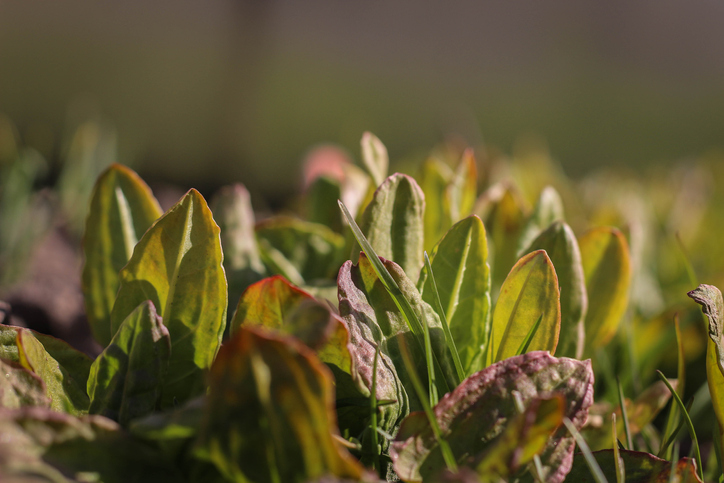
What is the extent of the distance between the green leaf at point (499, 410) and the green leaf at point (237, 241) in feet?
1.24

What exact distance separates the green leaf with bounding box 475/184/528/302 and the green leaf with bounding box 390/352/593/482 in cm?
41

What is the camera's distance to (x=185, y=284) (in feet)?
1.79

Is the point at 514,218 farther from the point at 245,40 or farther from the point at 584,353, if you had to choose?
the point at 245,40

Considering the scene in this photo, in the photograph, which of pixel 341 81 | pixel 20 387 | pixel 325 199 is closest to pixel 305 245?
pixel 325 199

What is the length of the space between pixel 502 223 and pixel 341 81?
18.3ft

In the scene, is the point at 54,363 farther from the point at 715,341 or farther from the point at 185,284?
the point at 715,341

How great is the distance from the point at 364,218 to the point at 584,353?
41 centimetres

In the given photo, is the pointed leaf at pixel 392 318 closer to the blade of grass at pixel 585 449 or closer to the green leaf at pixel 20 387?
the blade of grass at pixel 585 449

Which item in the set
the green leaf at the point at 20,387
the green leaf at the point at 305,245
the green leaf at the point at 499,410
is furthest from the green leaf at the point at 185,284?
the green leaf at the point at 305,245

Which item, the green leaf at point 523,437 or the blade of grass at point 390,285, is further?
the blade of grass at point 390,285

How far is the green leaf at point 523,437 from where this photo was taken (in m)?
0.38

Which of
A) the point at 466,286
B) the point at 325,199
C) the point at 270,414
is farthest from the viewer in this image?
the point at 325,199

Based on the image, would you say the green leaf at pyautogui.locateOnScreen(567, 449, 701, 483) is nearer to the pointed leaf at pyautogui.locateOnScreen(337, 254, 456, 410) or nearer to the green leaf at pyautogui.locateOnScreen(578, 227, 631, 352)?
the pointed leaf at pyautogui.locateOnScreen(337, 254, 456, 410)

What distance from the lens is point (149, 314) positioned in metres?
0.49
